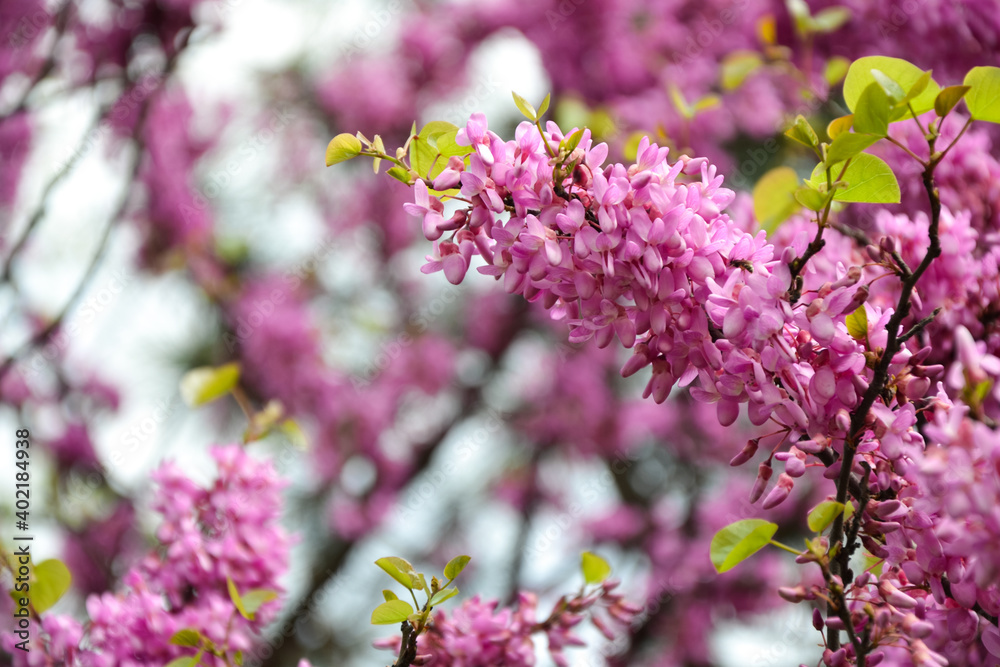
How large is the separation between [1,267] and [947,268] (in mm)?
1738

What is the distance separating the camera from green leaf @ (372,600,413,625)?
0.67 m

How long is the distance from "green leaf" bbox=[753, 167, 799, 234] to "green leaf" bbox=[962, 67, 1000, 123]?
1.03 ft

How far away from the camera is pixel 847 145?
0.55m

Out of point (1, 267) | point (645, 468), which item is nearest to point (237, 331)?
point (1, 267)

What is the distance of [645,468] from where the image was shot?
339 centimetres

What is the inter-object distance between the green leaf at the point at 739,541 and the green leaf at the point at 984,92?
0.38 meters

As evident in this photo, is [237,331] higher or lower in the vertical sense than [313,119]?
lower

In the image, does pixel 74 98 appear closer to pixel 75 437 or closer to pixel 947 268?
pixel 75 437

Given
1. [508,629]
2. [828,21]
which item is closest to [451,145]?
[508,629]

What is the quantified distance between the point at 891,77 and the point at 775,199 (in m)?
0.31

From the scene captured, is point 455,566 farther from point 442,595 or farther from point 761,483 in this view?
point 761,483
